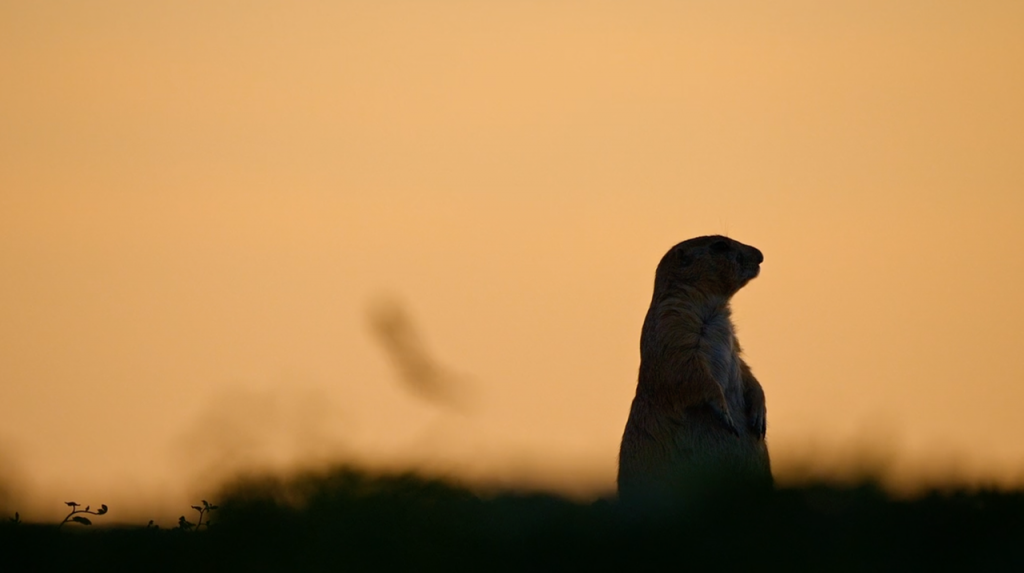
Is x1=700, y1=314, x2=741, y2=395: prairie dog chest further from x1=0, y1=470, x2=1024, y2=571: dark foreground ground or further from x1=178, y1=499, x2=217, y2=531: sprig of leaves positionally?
x1=178, y1=499, x2=217, y2=531: sprig of leaves

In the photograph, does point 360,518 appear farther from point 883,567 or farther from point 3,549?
point 883,567

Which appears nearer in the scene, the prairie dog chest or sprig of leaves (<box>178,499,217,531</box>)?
sprig of leaves (<box>178,499,217,531</box>)

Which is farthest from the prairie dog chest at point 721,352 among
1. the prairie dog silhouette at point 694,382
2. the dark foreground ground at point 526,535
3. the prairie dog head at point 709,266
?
the dark foreground ground at point 526,535

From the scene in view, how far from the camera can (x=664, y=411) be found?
10.9 metres

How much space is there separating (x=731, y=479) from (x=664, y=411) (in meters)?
4.10

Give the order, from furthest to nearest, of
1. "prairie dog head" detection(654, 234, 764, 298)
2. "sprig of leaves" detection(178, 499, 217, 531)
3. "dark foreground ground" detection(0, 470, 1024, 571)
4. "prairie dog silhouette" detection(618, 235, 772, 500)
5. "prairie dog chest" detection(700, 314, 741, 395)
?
"prairie dog head" detection(654, 234, 764, 298), "prairie dog chest" detection(700, 314, 741, 395), "prairie dog silhouette" detection(618, 235, 772, 500), "sprig of leaves" detection(178, 499, 217, 531), "dark foreground ground" detection(0, 470, 1024, 571)

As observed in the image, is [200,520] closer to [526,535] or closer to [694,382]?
[526,535]

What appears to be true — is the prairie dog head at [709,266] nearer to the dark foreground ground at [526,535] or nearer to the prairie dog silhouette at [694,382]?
the prairie dog silhouette at [694,382]

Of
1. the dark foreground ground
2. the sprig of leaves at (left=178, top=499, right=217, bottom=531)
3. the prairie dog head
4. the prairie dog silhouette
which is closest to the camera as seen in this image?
the dark foreground ground

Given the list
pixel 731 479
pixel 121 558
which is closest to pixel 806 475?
pixel 731 479

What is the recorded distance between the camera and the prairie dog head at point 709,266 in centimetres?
1216

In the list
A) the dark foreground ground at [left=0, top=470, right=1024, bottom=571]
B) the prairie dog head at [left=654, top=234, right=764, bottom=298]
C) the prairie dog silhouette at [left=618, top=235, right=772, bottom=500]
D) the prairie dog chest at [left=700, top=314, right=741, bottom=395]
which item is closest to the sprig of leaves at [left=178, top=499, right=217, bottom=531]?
the dark foreground ground at [left=0, top=470, right=1024, bottom=571]

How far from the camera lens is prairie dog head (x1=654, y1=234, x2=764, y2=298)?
12.2 m

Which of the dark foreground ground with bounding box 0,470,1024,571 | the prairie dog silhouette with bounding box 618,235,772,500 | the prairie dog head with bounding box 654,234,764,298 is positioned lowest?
the dark foreground ground with bounding box 0,470,1024,571
